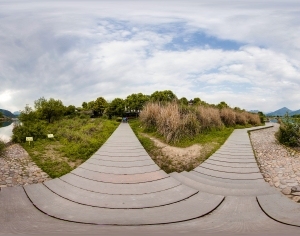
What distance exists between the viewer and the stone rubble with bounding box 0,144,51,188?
4298 mm

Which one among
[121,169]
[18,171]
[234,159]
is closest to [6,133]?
[18,171]

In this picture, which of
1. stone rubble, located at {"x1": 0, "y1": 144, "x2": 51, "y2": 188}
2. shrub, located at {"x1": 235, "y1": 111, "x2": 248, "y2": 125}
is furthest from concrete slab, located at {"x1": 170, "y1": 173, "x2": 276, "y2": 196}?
shrub, located at {"x1": 235, "y1": 111, "x2": 248, "y2": 125}

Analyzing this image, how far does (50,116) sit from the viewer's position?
24.4 metres

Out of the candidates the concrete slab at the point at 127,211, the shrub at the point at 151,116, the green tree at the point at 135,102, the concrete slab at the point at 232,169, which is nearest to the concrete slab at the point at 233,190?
the concrete slab at the point at 127,211

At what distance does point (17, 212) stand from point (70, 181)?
1.15m

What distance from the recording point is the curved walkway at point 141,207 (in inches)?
87.4

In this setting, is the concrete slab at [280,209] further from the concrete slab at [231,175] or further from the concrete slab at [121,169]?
the concrete slab at [121,169]

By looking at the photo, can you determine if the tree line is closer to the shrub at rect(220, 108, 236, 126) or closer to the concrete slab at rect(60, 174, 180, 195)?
the shrub at rect(220, 108, 236, 126)

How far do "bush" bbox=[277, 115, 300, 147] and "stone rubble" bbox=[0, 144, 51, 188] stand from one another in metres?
8.89

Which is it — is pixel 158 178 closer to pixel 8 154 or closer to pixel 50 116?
pixel 8 154

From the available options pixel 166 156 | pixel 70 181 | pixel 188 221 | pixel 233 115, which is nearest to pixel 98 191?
pixel 70 181

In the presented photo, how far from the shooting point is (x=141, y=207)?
8.82 ft

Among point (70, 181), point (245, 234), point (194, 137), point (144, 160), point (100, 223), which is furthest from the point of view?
point (194, 137)

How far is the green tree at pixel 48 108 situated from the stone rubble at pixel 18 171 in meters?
18.8
